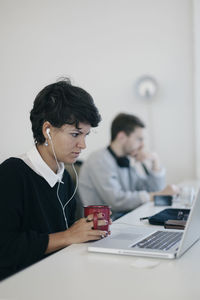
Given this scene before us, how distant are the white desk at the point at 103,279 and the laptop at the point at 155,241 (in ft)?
0.06

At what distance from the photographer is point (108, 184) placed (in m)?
2.73

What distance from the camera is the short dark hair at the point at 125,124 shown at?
301 centimetres

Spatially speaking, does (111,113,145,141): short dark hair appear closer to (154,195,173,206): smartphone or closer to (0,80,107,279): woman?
(154,195,173,206): smartphone

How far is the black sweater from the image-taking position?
53.5 inches

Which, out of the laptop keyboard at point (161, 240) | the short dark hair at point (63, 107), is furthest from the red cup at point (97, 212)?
the short dark hair at point (63, 107)

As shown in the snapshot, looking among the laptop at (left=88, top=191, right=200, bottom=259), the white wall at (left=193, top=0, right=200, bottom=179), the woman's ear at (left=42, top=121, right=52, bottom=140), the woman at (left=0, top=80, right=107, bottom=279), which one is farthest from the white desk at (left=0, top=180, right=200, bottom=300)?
the white wall at (left=193, top=0, right=200, bottom=179)

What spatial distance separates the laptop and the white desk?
0.02 meters

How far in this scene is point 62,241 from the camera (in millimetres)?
1419

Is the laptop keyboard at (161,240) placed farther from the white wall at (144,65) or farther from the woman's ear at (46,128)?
the white wall at (144,65)

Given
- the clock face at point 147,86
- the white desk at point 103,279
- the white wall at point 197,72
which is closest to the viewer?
the white desk at point 103,279

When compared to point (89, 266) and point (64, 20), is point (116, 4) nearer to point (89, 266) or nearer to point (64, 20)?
point (64, 20)

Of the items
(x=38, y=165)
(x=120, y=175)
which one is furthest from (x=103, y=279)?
(x=120, y=175)

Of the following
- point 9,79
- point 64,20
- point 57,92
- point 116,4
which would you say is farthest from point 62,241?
point 116,4

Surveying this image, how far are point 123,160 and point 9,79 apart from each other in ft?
3.96
